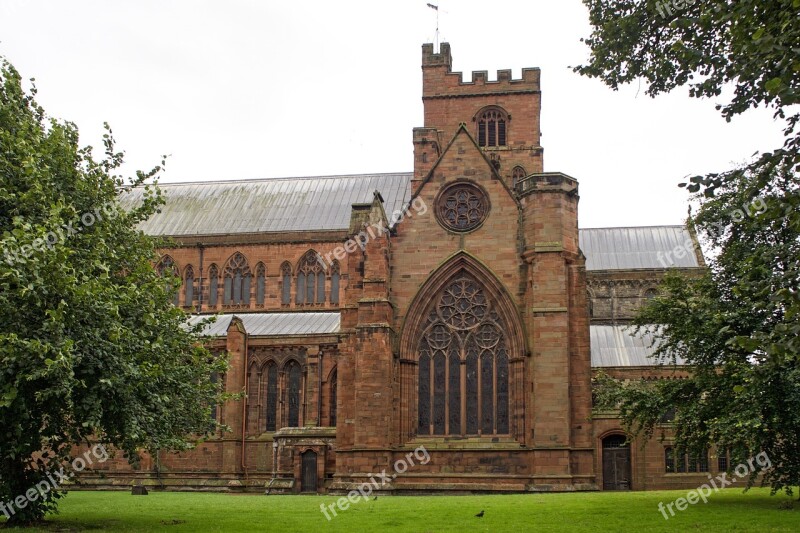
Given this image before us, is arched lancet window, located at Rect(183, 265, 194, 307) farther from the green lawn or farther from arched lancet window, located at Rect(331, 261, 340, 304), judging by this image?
the green lawn

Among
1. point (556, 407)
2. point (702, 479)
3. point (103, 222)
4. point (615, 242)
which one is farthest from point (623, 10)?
point (615, 242)

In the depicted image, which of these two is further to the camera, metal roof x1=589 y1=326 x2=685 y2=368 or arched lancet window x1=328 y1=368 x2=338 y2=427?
arched lancet window x1=328 y1=368 x2=338 y2=427

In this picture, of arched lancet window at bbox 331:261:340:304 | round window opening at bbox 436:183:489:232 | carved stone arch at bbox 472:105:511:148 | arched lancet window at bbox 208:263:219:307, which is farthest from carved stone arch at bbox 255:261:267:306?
round window opening at bbox 436:183:489:232

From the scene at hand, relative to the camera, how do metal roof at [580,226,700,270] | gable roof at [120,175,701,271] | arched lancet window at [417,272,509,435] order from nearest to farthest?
arched lancet window at [417,272,509,435] < metal roof at [580,226,700,270] < gable roof at [120,175,701,271]

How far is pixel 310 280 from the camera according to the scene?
56156 mm

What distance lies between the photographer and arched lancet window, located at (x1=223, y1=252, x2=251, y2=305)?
56.7 meters

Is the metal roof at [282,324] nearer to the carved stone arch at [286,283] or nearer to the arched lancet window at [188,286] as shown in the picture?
the carved stone arch at [286,283]

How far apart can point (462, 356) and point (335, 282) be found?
771 inches

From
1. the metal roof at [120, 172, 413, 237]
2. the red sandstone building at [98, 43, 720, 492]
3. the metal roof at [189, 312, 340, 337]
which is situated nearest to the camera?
the red sandstone building at [98, 43, 720, 492]

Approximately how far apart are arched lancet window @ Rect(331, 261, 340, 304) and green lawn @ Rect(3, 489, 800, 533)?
81.5 ft

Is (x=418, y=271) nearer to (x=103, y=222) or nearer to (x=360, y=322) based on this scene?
(x=360, y=322)

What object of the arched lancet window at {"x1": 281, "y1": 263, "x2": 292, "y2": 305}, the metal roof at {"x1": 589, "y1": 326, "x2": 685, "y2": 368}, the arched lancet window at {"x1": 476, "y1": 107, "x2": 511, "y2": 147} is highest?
the arched lancet window at {"x1": 476, "y1": 107, "x2": 511, "y2": 147}

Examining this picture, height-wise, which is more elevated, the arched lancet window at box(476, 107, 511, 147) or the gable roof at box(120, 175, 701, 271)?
the arched lancet window at box(476, 107, 511, 147)

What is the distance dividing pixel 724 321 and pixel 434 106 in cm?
3095
